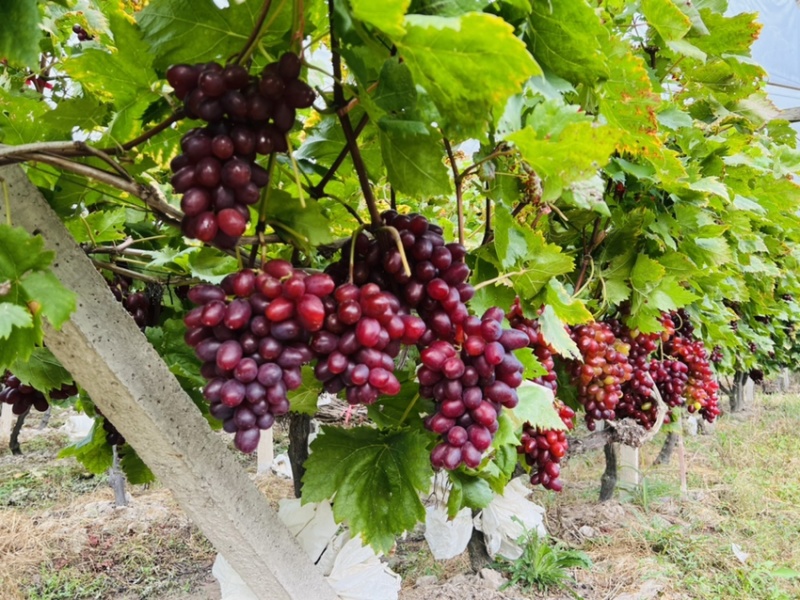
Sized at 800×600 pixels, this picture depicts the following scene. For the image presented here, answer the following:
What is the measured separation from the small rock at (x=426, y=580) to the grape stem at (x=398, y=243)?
114 inches

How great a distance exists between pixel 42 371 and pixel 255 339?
2.47ft

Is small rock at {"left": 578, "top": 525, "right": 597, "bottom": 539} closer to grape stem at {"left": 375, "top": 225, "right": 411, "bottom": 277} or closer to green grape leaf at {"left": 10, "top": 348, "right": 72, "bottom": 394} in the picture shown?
green grape leaf at {"left": 10, "top": 348, "right": 72, "bottom": 394}

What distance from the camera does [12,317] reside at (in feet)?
1.79

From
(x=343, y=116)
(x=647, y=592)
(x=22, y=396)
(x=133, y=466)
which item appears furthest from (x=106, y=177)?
(x=647, y=592)

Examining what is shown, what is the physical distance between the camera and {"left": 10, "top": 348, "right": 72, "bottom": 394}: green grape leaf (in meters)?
1.09

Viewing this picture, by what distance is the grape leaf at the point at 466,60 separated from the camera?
1.41ft

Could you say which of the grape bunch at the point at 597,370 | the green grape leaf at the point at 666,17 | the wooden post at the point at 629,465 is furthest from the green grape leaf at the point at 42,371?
the wooden post at the point at 629,465

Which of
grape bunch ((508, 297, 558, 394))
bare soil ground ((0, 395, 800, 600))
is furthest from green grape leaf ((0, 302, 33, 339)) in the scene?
bare soil ground ((0, 395, 800, 600))

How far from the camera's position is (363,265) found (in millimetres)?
724

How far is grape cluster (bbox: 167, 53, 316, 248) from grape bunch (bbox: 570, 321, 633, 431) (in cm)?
117

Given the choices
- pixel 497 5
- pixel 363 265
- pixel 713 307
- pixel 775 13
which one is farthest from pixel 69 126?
pixel 775 13

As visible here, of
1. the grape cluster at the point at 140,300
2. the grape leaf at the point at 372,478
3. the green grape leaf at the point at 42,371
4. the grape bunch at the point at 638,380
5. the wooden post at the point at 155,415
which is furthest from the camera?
the grape bunch at the point at 638,380

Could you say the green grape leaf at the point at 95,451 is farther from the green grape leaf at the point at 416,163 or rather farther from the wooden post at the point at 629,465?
the wooden post at the point at 629,465

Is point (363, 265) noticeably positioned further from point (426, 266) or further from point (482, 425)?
point (482, 425)
